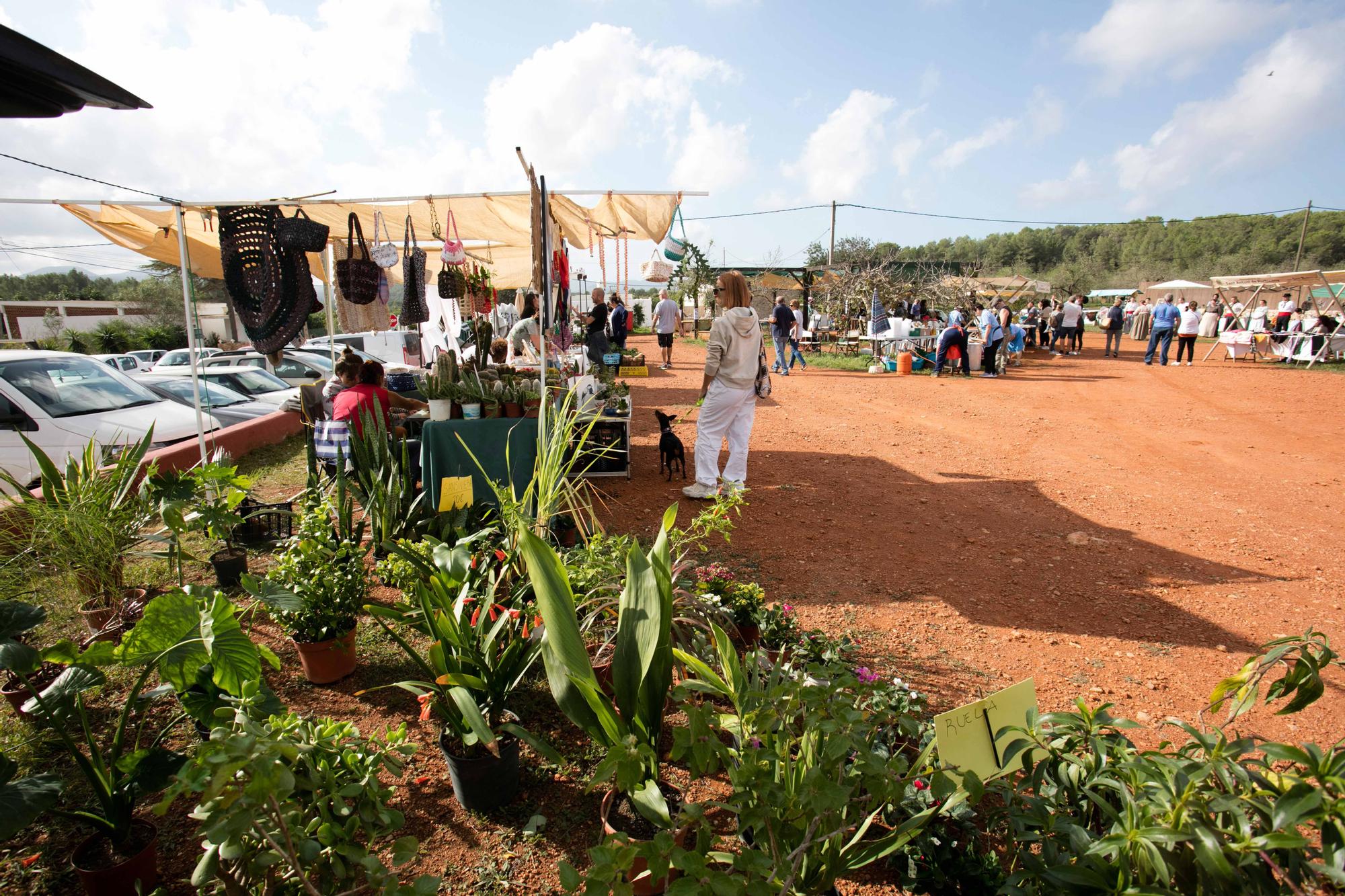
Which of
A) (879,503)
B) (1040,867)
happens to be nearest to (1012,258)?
(879,503)

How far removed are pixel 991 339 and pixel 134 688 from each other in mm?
14432

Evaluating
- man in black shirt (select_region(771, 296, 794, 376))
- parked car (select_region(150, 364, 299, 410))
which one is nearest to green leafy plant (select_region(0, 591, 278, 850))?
parked car (select_region(150, 364, 299, 410))

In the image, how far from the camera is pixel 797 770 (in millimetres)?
1617

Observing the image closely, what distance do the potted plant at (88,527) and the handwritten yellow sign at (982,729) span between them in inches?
Result: 125

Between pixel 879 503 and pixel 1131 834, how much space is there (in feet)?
14.6

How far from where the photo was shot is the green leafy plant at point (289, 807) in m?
1.10

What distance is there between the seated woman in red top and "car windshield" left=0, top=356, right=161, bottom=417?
330 cm

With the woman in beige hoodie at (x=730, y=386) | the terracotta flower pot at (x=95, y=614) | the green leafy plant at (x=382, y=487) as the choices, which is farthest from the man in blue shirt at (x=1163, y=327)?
the terracotta flower pot at (x=95, y=614)

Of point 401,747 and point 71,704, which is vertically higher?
point 71,704

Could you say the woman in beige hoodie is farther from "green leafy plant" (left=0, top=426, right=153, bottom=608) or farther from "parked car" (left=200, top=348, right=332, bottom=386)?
"parked car" (left=200, top=348, right=332, bottom=386)

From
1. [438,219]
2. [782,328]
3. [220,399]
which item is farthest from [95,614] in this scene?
[782,328]

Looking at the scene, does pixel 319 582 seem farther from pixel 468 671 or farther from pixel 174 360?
pixel 174 360

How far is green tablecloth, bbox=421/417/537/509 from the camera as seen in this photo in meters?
4.15

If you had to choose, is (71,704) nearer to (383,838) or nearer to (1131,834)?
(383,838)
